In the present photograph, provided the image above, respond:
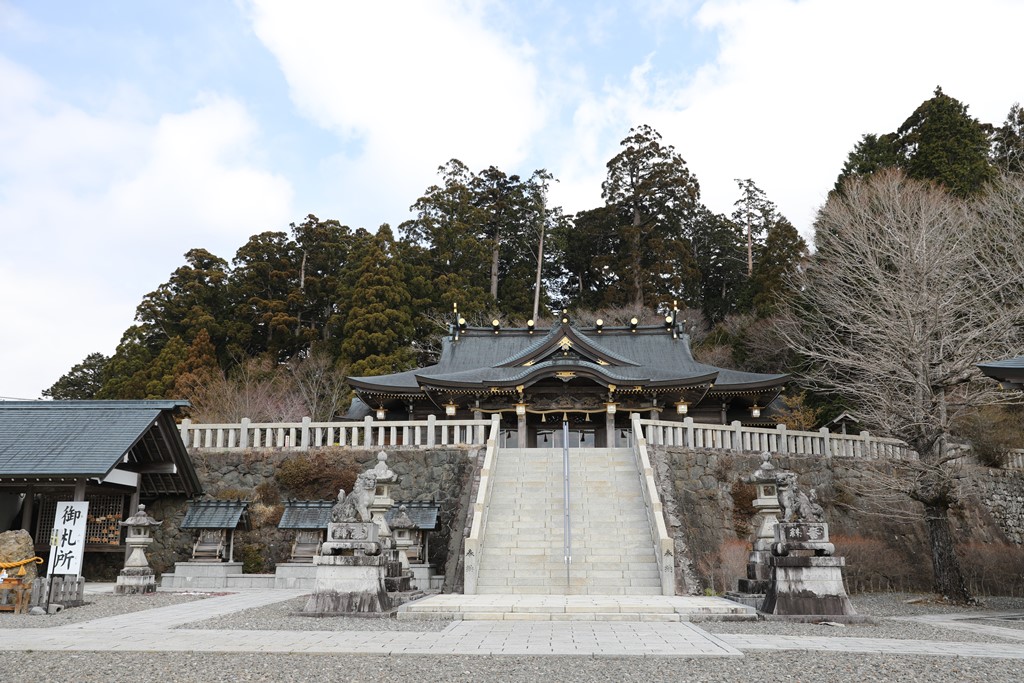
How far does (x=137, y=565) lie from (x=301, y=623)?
248 inches

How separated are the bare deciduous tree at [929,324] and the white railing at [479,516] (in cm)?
784

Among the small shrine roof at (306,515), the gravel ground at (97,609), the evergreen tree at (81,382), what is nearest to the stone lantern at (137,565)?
the gravel ground at (97,609)

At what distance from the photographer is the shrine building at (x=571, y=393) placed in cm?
2378

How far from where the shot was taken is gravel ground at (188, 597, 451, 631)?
10.0 meters

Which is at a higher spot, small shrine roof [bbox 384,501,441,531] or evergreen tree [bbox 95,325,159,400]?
evergreen tree [bbox 95,325,159,400]

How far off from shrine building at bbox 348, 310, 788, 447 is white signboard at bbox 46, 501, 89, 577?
37.9 ft

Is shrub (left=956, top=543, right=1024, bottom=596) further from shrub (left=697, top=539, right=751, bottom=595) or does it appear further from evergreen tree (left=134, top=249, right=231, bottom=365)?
evergreen tree (left=134, top=249, right=231, bottom=365)

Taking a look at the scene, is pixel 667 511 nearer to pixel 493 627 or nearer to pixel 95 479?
pixel 493 627

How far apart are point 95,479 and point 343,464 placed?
6106 millimetres

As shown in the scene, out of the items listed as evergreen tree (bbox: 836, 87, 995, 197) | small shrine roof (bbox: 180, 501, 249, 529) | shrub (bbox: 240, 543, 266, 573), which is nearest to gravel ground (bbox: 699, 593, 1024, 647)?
small shrine roof (bbox: 180, 501, 249, 529)

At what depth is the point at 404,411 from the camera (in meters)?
27.6

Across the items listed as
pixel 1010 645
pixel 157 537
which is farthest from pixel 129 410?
pixel 1010 645

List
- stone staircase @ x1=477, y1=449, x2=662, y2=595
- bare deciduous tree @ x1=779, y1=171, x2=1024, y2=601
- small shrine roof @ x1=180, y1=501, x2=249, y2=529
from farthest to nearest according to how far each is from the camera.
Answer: small shrine roof @ x1=180, y1=501, x2=249, y2=529, bare deciduous tree @ x1=779, y1=171, x2=1024, y2=601, stone staircase @ x1=477, y1=449, x2=662, y2=595

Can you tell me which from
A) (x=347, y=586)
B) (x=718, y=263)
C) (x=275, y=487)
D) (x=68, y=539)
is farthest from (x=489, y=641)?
(x=718, y=263)
